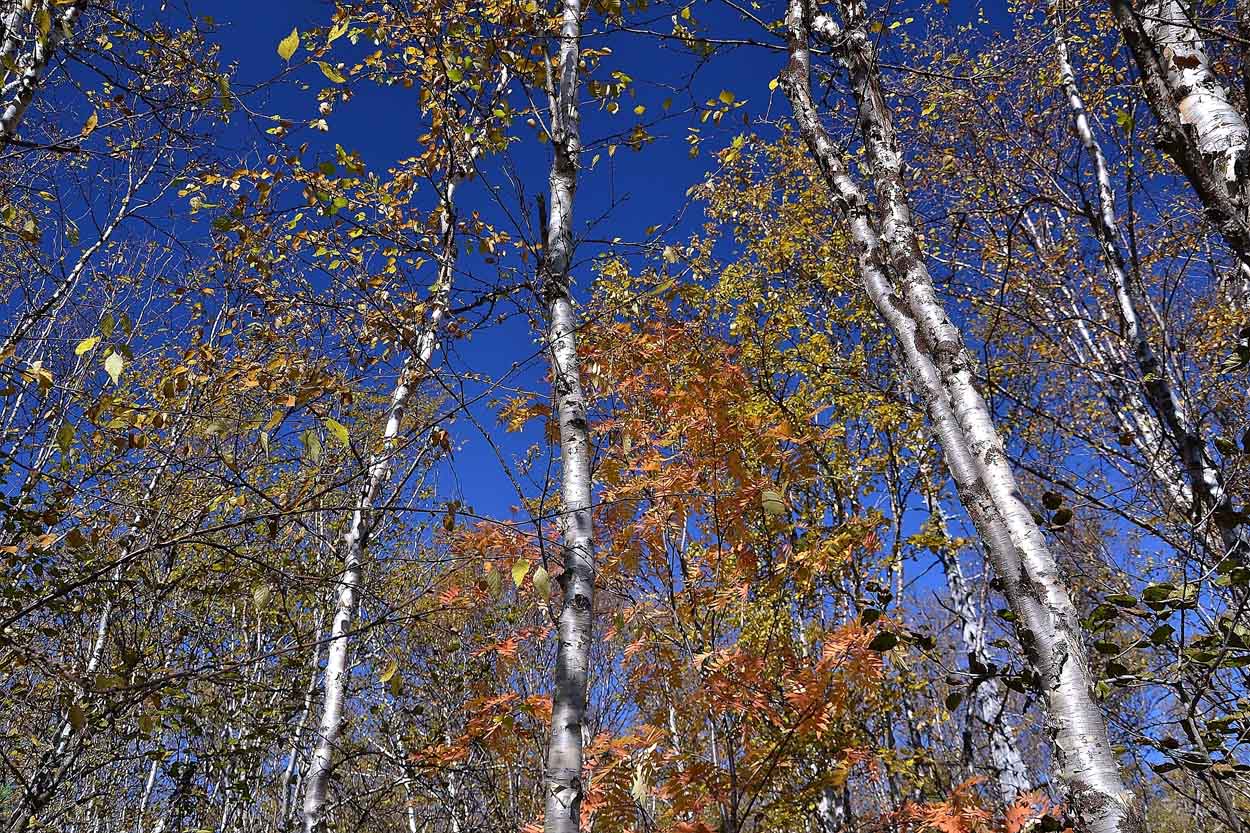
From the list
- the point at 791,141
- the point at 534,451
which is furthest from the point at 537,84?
the point at 791,141

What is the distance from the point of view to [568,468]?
9.24ft

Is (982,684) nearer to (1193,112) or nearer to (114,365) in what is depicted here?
(1193,112)

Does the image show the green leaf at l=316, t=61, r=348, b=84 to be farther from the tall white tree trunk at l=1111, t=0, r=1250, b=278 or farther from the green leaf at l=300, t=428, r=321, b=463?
the tall white tree trunk at l=1111, t=0, r=1250, b=278

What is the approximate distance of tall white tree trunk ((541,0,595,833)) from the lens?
2.30 meters

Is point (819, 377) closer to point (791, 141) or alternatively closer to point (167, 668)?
point (791, 141)

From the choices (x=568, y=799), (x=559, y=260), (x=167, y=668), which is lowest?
(x=568, y=799)

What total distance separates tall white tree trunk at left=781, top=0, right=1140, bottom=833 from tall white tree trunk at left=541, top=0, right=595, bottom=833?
115 cm

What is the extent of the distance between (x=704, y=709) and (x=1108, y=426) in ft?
23.0

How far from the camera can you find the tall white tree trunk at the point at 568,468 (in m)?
2.30

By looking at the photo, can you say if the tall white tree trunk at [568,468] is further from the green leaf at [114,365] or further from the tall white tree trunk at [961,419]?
the green leaf at [114,365]

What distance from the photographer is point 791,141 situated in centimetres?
936

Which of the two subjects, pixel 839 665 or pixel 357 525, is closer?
pixel 839 665

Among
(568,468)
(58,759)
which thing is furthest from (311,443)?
(58,759)

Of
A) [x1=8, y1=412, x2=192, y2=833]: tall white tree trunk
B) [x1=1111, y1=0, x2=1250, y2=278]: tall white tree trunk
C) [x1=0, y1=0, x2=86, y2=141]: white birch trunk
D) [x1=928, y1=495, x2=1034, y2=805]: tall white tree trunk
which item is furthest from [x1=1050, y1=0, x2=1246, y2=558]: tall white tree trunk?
[x1=8, y1=412, x2=192, y2=833]: tall white tree trunk
